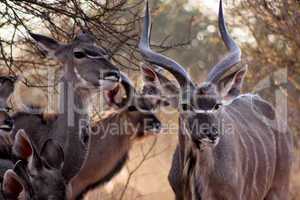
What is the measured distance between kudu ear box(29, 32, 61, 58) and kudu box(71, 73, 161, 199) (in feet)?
2.80

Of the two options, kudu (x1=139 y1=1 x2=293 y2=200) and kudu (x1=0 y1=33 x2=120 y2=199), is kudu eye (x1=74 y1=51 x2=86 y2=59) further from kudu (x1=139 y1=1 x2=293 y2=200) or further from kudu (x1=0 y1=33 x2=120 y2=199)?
kudu (x1=139 y1=1 x2=293 y2=200)

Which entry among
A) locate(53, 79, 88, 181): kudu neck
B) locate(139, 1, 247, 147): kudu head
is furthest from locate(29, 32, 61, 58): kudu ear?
locate(139, 1, 247, 147): kudu head

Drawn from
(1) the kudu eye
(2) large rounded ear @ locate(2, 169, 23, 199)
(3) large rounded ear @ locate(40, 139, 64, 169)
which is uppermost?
(1) the kudu eye

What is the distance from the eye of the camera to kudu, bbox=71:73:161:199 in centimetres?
764

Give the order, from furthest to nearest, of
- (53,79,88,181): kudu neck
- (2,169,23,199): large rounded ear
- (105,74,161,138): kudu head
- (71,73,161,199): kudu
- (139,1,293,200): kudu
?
(105,74,161,138): kudu head, (71,73,161,199): kudu, (53,79,88,181): kudu neck, (139,1,293,200): kudu, (2,169,23,199): large rounded ear

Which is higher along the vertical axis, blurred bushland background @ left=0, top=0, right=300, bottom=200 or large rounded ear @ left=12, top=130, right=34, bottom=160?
blurred bushland background @ left=0, top=0, right=300, bottom=200

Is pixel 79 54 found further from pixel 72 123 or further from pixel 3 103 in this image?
pixel 3 103

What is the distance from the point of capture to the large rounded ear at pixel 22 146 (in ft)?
18.1

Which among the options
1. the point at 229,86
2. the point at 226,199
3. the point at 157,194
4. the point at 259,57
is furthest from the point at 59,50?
the point at 259,57

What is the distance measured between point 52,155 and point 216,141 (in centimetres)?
117

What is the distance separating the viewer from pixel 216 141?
609cm

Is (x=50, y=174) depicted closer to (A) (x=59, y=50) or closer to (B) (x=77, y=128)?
(B) (x=77, y=128)

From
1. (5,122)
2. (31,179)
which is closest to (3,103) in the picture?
(5,122)

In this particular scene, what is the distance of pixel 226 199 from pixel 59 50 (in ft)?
6.26
